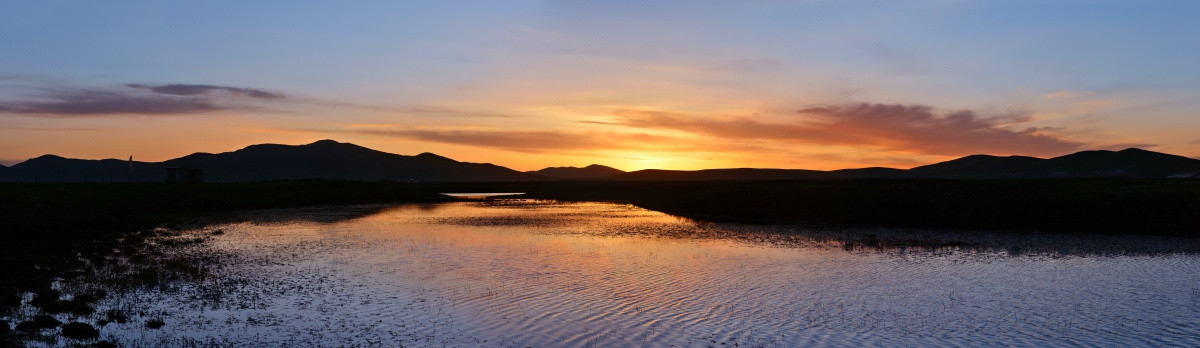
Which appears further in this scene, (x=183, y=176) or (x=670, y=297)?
(x=183, y=176)

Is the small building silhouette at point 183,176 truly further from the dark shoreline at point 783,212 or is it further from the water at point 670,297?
the water at point 670,297

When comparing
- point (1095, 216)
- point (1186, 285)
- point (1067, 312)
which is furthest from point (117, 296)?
point (1095, 216)

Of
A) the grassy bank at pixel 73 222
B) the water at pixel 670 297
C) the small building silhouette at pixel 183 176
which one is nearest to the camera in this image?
the water at pixel 670 297

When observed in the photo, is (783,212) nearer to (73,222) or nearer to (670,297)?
(670,297)

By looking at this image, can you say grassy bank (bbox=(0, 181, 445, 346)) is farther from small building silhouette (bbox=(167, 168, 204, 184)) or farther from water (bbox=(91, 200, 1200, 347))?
small building silhouette (bbox=(167, 168, 204, 184))

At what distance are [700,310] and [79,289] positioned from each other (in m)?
17.6

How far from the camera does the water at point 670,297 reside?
15.8 m

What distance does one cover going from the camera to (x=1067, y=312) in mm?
18484

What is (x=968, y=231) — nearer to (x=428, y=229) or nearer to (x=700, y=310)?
(x=700, y=310)

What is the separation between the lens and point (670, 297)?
68.5ft

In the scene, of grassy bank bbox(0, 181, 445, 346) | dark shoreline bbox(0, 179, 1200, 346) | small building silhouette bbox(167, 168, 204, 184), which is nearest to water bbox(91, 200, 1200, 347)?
grassy bank bbox(0, 181, 445, 346)

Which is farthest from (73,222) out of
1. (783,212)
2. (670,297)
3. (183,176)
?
(183,176)

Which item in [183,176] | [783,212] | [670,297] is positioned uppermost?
[183,176]

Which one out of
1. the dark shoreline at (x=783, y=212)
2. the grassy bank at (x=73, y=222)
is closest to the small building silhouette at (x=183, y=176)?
the grassy bank at (x=73, y=222)
